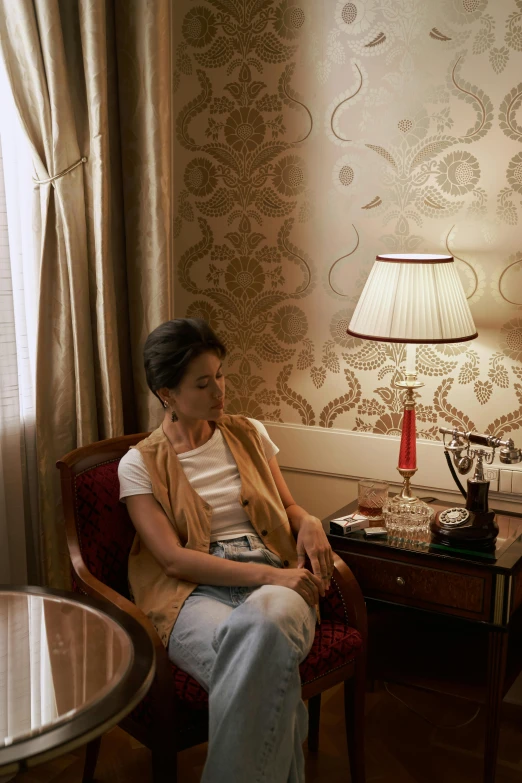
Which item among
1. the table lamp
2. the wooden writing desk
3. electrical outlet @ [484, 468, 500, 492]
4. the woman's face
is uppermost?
the table lamp

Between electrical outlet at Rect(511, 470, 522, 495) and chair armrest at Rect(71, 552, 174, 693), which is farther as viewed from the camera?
electrical outlet at Rect(511, 470, 522, 495)

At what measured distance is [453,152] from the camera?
2.46 meters

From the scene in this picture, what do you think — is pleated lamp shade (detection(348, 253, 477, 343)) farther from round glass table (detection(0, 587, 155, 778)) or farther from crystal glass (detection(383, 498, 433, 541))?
round glass table (detection(0, 587, 155, 778))

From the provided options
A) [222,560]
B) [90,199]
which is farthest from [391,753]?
[90,199]

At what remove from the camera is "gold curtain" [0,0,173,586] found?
2.30 metres

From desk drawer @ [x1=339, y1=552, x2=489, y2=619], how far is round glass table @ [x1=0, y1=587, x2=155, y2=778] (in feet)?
2.80

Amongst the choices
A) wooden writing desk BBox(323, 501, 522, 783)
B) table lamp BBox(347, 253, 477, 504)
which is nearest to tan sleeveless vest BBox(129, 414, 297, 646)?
wooden writing desk BBox(323, 501, 522, 783)

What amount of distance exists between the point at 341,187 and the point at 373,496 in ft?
3.31

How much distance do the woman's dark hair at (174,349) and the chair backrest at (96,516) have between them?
0.30m

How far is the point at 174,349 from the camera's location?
2113 mm

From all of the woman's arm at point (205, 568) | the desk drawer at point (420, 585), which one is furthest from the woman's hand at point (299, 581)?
the desk drawer at point (420, 585)

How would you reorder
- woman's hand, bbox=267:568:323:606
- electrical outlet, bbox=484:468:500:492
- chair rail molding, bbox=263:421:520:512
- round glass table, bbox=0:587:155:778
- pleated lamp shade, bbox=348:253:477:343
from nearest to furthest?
round glass table, bbox=0:587:155:778 → woman's hand, bbox=267:568:323:606 → pleated lamp shade, bbox=348:253:477:343 → electrical outlet, bbox=484:468:500:492 → chair rail molding, bbox=263:421:520:512

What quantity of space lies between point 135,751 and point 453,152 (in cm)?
202

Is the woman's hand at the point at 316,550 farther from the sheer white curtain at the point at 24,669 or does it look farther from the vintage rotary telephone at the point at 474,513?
the sheer white curtain at the point at 24,669
